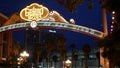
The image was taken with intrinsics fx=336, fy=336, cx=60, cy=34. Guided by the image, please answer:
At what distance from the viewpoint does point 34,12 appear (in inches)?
1265

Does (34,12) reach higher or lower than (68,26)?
higher

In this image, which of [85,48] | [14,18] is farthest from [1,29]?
[85,48]

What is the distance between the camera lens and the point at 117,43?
8.18 m

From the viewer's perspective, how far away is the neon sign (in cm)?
3222

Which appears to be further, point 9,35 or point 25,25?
point 9,35

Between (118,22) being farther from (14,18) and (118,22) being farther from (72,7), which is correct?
(14,18)

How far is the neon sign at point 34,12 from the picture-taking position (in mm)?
32219

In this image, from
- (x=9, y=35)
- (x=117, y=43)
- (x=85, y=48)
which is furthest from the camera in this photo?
(x=85, y=48)

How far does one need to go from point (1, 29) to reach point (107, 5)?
27.7m

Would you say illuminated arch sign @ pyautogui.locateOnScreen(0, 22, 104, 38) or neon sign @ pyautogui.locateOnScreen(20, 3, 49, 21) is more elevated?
neon sign @ pyautogui.locateOnScreen(20, 3, 49, 21)

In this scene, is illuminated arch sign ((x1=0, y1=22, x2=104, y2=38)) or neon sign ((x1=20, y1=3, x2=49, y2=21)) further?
neon sign ((x1=20, y1=3, x2=49, y2=21))

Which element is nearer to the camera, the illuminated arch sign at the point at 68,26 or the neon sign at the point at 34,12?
the illuminated arch sign at the point at 68,26

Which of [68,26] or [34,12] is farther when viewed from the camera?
[68,26]

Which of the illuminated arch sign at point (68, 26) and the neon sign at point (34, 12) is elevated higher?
the neon sign at point (34, 12)
